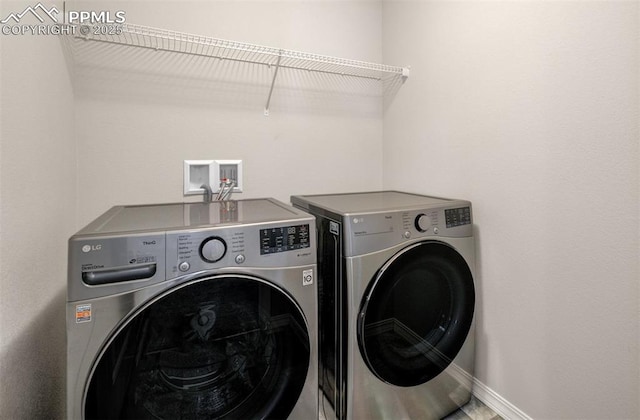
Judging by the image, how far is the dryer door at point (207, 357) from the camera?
771 millimetres

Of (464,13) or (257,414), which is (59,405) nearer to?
(257,414)

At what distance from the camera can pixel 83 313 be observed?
0.73 metres

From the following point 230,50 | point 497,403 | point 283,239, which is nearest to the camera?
point 283,239

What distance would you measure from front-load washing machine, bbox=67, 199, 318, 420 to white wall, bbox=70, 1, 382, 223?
1.53 ft

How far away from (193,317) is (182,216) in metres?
0.37

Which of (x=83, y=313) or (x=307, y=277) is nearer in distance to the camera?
(x=83, y=313)

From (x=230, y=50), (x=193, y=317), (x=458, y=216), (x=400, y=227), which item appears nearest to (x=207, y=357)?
(x=193, y=317)

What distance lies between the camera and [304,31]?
1.68 metres

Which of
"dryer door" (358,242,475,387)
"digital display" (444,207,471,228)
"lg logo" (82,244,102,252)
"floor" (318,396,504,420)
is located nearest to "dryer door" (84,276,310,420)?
"lg logo" (82,244,102,252)

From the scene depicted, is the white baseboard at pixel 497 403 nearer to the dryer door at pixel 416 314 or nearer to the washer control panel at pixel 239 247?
the dryer door at pixel 416 314

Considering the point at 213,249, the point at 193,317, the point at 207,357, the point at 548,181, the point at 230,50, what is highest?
the point at 230,50

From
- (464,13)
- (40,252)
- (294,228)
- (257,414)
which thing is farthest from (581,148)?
(40,252)

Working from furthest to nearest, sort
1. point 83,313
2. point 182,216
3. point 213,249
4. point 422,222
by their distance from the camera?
1. point 422,222
2. point 182,216
3. point 213,249
4. point 83,313

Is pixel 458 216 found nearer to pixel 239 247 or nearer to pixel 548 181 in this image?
pixel 548 181
